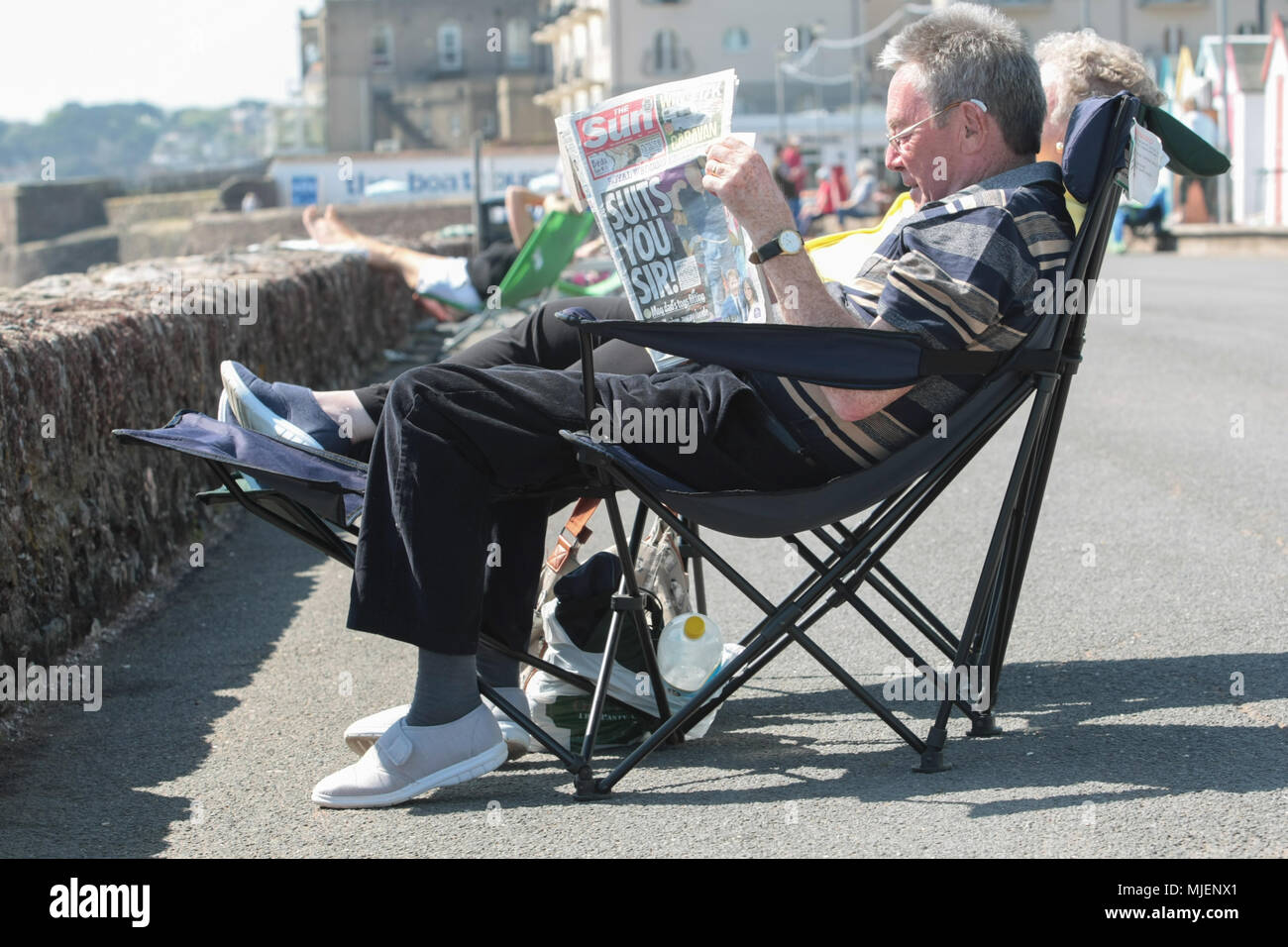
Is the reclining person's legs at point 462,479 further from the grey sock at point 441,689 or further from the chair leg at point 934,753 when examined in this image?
the chair leg at point 934,753

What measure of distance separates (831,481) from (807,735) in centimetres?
77

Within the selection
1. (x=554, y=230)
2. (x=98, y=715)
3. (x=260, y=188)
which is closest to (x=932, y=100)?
(x=98, y=715)

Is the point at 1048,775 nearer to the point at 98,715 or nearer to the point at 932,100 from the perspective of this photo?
the point at 932,100

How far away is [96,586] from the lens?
4.79m

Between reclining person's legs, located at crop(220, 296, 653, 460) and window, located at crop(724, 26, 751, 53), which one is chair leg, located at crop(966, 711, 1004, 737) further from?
window, located at crop(724, 26, 751, 53)

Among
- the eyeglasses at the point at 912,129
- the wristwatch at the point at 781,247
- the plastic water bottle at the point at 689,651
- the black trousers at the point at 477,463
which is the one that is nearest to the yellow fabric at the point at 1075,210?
the eyeglasses at the point at 912,129

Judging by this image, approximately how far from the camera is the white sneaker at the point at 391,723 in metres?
3.51

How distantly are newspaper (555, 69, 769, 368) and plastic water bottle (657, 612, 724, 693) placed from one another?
71 centimetres

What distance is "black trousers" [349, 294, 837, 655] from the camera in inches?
123

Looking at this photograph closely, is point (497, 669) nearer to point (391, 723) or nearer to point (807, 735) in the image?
point (391, 723)

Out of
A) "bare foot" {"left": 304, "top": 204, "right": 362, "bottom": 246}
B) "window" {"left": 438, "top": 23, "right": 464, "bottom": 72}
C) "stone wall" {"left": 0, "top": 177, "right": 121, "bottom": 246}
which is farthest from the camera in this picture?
"window" {"left": 438, "top": 23, "right": 464, "bottom": 72}

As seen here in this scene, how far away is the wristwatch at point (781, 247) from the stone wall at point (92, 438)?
2076 millimetres

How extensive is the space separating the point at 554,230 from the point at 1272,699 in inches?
339

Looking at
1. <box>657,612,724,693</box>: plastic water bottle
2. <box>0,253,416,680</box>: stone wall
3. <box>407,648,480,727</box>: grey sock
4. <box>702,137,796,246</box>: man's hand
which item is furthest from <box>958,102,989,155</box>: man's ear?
<box>0,253,416,680</box>: stone wall
